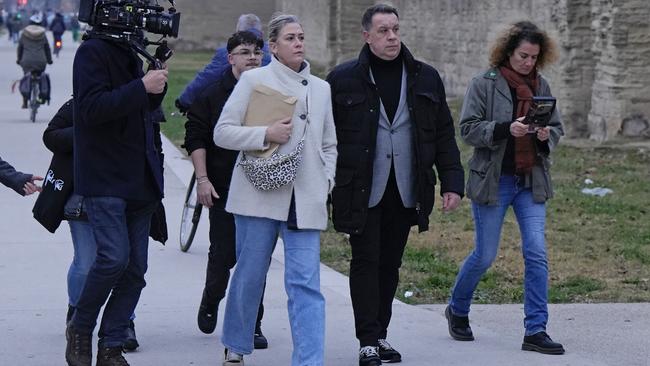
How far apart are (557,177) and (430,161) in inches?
342

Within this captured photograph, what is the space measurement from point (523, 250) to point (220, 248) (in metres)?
1.62

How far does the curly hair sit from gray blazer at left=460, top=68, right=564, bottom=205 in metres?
0.08

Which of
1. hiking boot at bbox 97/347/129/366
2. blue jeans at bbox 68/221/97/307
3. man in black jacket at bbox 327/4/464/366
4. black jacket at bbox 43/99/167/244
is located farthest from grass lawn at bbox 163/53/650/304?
hiking boot at bbox 97/347/129/366

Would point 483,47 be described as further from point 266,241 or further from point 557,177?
point 266,241

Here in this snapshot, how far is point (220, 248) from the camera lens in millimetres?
7742

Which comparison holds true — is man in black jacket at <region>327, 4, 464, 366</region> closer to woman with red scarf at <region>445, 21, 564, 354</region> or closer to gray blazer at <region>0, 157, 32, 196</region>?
woman with red scarf at <region>445, 21, 564, 354</region>

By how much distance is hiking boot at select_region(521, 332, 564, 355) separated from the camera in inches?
298

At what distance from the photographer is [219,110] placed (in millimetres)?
7660

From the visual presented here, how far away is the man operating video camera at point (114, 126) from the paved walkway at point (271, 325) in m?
0.98

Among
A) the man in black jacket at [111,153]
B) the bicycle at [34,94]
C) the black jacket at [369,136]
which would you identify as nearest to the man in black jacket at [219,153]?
the black jacket at [369,136]

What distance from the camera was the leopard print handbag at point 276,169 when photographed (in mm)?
6676

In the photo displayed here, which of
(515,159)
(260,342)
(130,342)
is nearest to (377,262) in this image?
(260,342)

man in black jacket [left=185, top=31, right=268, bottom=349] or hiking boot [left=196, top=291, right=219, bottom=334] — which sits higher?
man in black jacket [left=185, top=31, right=268, bottom=349]

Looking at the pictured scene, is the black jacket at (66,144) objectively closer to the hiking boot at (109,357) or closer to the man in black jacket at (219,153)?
the man in black jacket at (219,153)
